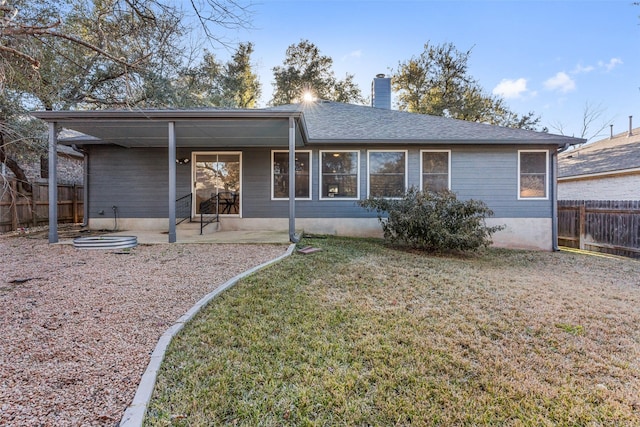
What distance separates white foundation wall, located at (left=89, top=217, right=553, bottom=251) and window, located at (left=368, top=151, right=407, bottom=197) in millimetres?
951

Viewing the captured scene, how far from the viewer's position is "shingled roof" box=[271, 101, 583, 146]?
8.18 m

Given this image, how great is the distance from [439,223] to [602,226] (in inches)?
225

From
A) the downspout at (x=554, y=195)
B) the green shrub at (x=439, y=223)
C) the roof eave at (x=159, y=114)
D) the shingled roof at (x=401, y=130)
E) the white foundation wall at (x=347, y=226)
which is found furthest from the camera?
the white foundation wall at (x=347, y=226)

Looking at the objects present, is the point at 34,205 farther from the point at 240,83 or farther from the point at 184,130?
the point at 240,83

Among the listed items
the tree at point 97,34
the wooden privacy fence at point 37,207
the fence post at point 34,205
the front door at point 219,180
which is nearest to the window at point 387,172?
the front door at point 219,180

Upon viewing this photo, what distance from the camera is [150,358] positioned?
2266mm

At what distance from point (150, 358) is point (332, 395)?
1414mm

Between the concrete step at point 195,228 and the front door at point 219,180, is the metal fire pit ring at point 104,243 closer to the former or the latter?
the concrete step at point 195,228

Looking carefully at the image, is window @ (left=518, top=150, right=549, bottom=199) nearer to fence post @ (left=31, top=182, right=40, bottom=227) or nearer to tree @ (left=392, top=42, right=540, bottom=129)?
tree @ (left=392, top=42, right=540, bottom=129)

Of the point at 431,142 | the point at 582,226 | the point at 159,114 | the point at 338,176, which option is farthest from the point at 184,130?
the point at 582,226

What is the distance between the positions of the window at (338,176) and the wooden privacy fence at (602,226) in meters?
6.80

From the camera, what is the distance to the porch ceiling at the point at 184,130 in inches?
245

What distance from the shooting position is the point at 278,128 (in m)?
6.82

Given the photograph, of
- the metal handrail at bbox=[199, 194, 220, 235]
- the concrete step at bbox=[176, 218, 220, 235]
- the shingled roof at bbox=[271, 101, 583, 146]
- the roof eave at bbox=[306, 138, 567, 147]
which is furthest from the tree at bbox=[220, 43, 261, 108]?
the roof eave at bbox=[306, 138, 567, 147]
